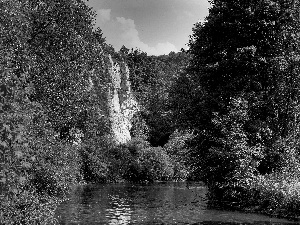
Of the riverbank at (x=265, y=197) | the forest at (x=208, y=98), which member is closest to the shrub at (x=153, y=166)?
the forest at (x=208, y=98)

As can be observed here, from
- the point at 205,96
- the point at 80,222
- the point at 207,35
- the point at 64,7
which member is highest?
the point at 207,35

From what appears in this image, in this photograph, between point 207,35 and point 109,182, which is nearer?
point 207,35

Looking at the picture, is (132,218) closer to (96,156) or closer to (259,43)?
(259,43)

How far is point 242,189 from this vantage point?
29.3m

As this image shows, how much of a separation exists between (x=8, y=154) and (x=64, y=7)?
11366mm

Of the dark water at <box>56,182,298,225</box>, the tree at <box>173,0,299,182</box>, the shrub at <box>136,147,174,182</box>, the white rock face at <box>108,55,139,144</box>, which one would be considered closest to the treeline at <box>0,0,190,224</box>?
the dark water at <box>56,182,298,225</box>

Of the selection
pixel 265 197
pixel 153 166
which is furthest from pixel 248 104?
pixel 153 166

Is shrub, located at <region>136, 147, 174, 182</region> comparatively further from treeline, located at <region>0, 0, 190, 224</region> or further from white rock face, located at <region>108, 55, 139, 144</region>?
treeline, located at <region>0, 0, 190, 224</region>

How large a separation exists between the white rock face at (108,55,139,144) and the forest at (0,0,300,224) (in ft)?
128

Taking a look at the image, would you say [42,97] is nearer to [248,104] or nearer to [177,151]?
[248,104]

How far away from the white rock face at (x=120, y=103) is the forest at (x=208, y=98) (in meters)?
38.9

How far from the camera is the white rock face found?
7412 centimetres

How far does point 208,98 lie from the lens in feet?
103

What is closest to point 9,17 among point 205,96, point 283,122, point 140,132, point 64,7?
point 64,7
